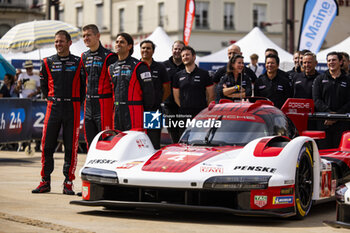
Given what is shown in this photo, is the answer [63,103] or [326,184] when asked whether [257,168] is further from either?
[63,103]

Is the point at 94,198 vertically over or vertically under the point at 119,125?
under

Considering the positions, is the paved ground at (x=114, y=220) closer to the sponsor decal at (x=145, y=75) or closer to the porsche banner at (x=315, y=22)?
the sponsor decal at (x=145, y=75)

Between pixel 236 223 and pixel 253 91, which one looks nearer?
pixel 236 223

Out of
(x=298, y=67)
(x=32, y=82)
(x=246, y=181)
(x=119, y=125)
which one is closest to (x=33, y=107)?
(x=32, y=82)

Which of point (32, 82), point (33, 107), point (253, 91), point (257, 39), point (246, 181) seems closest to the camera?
point (246, 181)

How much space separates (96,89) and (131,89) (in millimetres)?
487

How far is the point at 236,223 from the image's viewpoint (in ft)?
26.3

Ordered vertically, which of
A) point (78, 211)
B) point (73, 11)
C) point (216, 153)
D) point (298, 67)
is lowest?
point (78, 211)

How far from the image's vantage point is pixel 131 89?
1012cm

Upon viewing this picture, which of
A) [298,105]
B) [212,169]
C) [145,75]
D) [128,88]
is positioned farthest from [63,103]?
[212,169]

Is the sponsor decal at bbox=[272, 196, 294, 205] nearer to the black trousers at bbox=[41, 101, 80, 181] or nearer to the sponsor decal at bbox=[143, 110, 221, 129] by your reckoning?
the sponsor decal at bbox=[143, 110, 221, 129]

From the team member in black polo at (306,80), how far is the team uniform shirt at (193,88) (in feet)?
4.69

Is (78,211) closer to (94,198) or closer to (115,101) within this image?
(94,198)

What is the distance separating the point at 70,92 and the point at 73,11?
54722 mm
